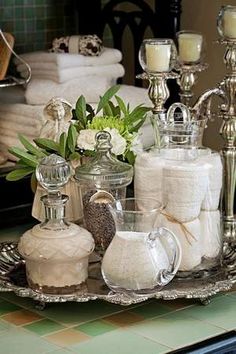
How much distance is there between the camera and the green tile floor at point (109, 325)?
4.51 feet

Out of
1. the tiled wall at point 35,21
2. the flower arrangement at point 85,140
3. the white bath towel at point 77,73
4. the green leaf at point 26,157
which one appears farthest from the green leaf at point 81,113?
the tiled wall at point 35,21

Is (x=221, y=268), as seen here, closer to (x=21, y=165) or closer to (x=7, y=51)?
(x=21, y=165)

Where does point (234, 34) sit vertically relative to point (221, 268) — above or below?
above

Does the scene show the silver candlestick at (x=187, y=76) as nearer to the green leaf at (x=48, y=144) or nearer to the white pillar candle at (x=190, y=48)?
the white pillar candle at (x=190, y=48)

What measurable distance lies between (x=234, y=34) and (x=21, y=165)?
0.41 meters

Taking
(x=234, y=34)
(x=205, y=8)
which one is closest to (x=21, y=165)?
(x=234, y=34)

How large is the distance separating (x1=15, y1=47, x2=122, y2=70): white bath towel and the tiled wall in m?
0.16

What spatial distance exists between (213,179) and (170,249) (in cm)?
14

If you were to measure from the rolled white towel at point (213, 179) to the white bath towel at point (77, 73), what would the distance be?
25.3 inches

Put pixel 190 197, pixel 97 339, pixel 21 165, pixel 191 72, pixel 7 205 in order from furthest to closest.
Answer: pixel 7 205, pixel 191 72, pixel 21 165, pixel 190 197, pixel 97 339

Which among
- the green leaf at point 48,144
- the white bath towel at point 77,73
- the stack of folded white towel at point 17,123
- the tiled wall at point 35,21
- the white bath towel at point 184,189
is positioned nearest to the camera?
the white bath towel at point 184,189

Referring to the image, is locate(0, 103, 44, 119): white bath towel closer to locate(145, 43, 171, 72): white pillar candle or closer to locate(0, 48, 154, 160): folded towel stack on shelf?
locate(0, 48, 154, 160): folded towel stack on shelf

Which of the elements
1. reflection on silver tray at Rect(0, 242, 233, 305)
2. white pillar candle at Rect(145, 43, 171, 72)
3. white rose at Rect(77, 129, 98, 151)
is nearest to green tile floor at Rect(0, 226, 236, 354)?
reflection on silver tray at Rect(0, 242, 233, 305)

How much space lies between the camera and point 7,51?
2.00 m
